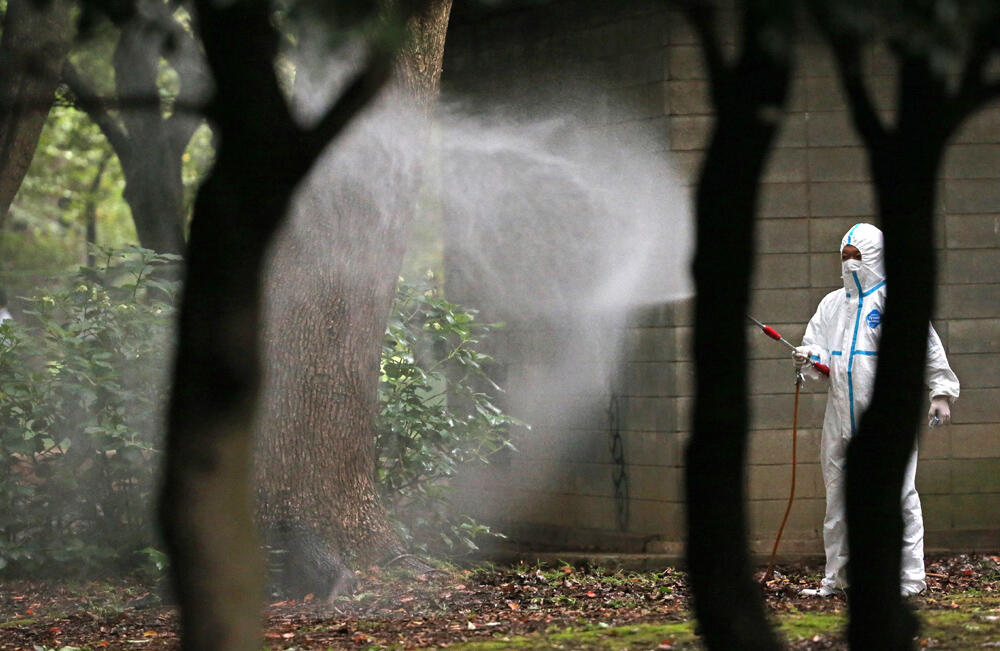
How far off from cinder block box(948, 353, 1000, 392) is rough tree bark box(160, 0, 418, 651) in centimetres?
568

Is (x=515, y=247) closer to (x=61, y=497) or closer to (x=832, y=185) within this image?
(x=832, y=185)

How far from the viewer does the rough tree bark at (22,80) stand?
8.44 meters

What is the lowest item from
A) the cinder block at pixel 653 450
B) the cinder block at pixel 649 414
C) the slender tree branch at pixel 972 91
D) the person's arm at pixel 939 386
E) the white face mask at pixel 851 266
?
the cinder block at pixel 653 450

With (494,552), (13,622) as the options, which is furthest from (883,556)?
(494,552)

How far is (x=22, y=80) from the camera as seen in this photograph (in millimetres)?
8477

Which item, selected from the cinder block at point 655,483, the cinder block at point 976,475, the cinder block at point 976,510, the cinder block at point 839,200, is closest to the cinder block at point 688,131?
the cinder block at point 839,200

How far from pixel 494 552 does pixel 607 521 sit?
89 centimetres

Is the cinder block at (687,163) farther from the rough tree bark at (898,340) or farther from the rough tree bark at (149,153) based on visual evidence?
the rough tree bark at (149,153)

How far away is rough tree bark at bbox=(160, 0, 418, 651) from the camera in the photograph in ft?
10.4

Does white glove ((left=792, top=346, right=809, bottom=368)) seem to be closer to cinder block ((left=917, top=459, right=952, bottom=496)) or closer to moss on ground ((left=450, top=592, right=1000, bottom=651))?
moss on ground ((left=450, top=592, right=1000, bottom=651))

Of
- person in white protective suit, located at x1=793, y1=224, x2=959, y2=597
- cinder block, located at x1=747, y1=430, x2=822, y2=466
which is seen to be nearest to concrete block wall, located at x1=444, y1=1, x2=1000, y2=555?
cinder block, located at x1=747, y1=430, x2=822, y2=466

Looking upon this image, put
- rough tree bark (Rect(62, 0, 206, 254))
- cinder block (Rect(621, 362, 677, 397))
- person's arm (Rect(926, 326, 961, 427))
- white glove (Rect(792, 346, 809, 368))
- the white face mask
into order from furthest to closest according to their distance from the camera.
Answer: rough tree bark (Rect(62, 0, 206, 254)) < cinder block (Rect(621, 362, 677, 397)) < white glove (Rect(792, 346, 809, 368)) < the white face mask < person's arm (Rect(926, 326, 961, 427))

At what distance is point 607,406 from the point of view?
8750 mm

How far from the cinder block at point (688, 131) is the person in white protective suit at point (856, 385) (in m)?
1.51
